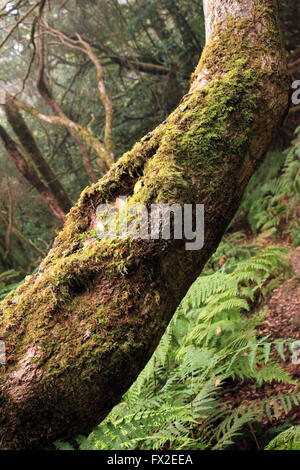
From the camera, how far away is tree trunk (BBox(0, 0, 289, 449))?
48.3 inches

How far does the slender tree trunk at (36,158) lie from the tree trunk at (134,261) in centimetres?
520

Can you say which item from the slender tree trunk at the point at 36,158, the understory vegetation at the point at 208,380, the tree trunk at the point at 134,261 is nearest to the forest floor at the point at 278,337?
the understory vegetation at the point at 208,380

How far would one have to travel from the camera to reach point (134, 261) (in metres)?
1.30

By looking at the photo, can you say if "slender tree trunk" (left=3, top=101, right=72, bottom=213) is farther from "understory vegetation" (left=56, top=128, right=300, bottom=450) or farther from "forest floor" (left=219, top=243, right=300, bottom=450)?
"forest floor" (left=219, top=243, right=300, bottom=450)

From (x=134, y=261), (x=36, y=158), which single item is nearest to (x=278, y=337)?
(x=134, y=261)

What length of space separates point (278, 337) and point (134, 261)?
2743mm

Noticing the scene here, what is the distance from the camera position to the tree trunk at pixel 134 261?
4.02ft

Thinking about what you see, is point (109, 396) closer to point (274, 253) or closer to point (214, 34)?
point (214, 34)

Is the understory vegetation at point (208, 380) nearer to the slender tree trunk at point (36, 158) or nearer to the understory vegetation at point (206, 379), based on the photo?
the understory vegetation at point (206, 379)

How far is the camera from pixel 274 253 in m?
3.78

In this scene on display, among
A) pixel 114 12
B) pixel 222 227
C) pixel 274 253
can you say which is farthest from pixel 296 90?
pixel 222 227

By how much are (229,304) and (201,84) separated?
2.00m

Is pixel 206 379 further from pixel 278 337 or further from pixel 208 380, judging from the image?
pixel 278 337

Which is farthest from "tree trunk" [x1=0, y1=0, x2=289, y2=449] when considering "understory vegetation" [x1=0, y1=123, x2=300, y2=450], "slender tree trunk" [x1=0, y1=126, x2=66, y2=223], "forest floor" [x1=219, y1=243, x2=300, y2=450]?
"slender tree trunk" [x1=0, y1=126, x2=66, y2=223]
